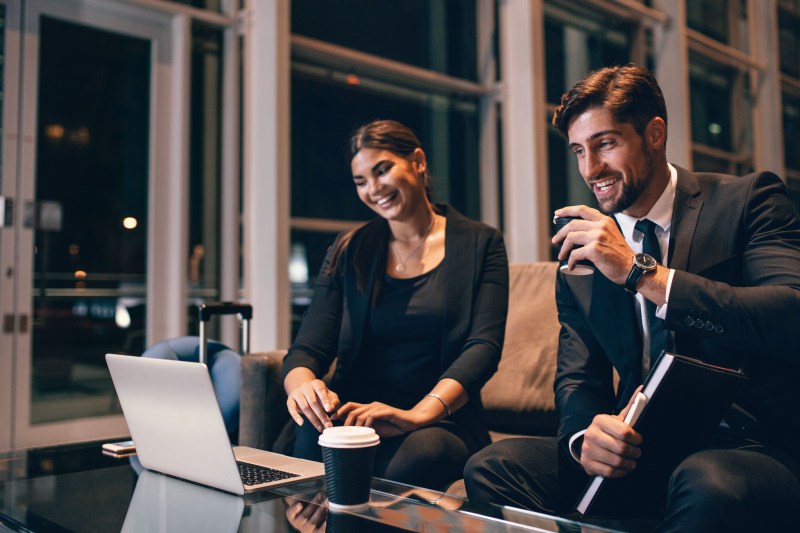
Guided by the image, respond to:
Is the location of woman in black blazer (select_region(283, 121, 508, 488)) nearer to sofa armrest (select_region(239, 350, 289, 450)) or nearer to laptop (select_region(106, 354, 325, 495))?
sofa armrest (select_region(239, 350, 289, 450))

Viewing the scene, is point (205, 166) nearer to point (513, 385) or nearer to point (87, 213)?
point (87, 213)

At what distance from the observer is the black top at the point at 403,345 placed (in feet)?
5.90

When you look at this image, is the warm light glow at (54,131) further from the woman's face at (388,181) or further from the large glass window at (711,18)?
the large glass window at (711,18)

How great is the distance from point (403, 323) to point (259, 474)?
61 cm

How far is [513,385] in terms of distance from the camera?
2014 millimetres

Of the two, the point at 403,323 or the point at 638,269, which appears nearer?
the point at 638,269

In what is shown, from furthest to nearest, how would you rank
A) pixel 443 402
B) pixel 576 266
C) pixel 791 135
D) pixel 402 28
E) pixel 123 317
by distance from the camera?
pixel 791 135, pixel 402 28, pixel 123 317, pixel 443 402, pixel 576 266

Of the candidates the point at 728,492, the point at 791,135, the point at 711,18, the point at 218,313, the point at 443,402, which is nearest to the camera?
the point at 728,492

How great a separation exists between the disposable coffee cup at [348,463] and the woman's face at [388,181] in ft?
3.04

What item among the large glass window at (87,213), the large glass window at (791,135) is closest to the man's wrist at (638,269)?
the large glass window at (87,213)

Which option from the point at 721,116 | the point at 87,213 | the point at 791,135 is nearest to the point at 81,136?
the point at 87,213

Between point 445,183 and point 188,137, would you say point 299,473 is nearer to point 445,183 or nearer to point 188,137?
point 188,137

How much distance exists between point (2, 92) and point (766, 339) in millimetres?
3337

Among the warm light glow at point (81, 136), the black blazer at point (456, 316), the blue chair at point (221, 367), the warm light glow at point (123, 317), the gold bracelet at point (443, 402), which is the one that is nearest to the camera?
the gold bracelet at point (443, 402)
